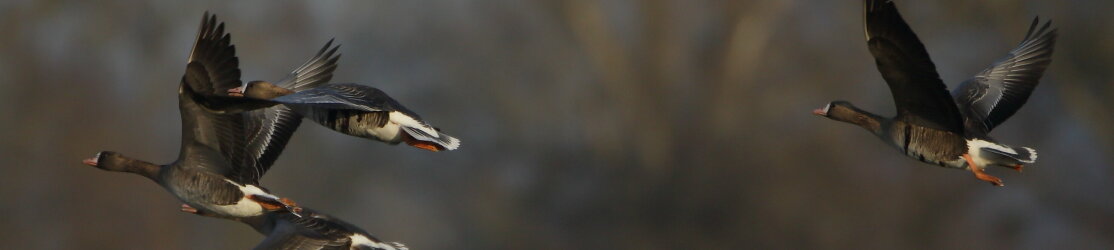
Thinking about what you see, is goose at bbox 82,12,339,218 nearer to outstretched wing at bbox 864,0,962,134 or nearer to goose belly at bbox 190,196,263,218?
goose belly at bbox 190,196,263,218

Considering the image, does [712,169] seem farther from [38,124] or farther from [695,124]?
[38,124]

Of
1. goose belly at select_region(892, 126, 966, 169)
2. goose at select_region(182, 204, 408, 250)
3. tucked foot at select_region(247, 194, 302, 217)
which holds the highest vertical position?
goose belly at select_region(892, 126, 966, 169)

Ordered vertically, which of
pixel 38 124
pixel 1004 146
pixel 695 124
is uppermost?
pixel 695 124

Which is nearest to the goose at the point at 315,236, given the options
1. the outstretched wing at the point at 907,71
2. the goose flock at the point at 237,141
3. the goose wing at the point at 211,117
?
the goose flock at the point at 237,141

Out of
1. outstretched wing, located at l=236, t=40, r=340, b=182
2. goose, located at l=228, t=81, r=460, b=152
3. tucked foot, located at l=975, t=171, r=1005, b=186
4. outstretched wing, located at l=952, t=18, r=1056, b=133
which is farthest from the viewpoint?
outstretched wing, located at l=236, t=40, r=340, b=182

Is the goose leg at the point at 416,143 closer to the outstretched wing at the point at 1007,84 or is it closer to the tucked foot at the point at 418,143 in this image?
the tucked foot at the point at 418,143

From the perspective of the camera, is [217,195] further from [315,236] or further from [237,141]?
[315,236]

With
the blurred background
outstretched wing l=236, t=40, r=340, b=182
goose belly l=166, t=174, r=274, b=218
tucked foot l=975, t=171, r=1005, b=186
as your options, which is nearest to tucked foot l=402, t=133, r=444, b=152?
goose belly l=166, t=174, r=274, b=218

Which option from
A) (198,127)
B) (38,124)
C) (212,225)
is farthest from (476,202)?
(198,127)
